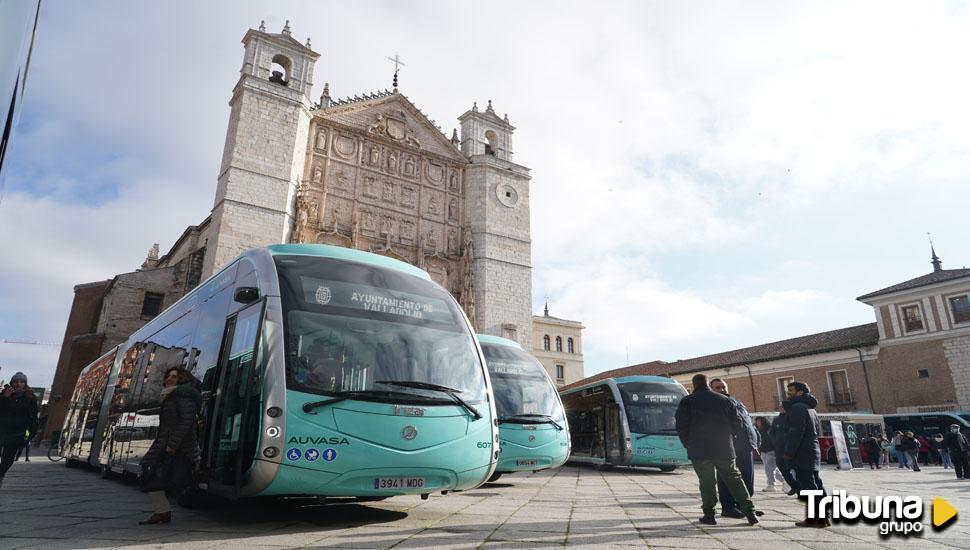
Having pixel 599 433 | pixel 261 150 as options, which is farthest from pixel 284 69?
pixel 599 433

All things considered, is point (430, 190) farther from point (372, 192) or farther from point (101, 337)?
point (101, 337)

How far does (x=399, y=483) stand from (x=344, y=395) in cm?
87

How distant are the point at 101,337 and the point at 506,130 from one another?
73.9 ft

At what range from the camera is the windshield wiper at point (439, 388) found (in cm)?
482

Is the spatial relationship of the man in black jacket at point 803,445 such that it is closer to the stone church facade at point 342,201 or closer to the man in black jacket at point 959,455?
the man in black jacket at point 959,455

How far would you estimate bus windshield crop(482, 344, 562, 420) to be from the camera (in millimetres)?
9578

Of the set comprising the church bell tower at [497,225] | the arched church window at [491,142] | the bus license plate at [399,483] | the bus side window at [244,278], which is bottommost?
the bus license plate at [399,483]

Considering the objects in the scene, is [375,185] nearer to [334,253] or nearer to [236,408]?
[334,253]

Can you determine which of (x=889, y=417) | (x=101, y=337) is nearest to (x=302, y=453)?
(x=101, y=337)

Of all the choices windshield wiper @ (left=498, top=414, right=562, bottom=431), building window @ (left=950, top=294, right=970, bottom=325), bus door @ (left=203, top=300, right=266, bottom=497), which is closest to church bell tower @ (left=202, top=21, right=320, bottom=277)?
windshield wiper @ (left=498, top=414, right=562, bottom=431)

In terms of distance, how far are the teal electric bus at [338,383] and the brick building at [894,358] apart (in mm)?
26364

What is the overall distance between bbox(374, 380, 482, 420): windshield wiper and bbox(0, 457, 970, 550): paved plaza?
99 centimetres

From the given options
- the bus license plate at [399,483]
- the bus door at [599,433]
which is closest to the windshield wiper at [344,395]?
the bus license plate at [399,483]

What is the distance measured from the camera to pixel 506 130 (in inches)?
1265
